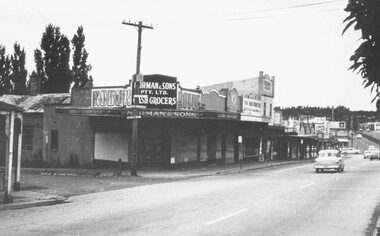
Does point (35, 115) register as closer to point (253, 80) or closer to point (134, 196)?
point (134, 196)

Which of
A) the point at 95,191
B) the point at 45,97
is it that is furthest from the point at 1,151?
the point at 95,191

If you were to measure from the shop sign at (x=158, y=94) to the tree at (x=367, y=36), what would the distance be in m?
27.1

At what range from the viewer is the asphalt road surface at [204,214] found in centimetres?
1091

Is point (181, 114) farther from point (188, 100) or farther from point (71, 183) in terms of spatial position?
point (71, 183)

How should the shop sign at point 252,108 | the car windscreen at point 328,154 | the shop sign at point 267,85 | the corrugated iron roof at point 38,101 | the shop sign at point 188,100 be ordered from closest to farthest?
the shop sign at point 188,100 → the car windscreen at point 328,154 → the corrugated iron roof at point 38,101 → the shop sign at point 252,108 → the shop sign at point 267,85

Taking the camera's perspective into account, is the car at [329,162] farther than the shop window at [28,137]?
No

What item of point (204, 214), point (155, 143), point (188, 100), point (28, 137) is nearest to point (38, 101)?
point (28, 137)

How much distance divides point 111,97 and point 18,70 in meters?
34.1

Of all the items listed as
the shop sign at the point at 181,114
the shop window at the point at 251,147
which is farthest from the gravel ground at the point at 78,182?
the shop window at the point at 251,147

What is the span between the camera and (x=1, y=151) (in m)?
39.2

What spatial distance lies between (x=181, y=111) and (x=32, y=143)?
1380 centimetres

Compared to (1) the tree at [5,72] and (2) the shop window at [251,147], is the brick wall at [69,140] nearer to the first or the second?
(2) the shop window at [251,147]

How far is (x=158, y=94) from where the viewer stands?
33.2 metres

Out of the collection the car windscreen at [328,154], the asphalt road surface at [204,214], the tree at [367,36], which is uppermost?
the tree at [367,36]
